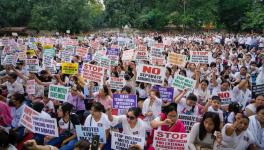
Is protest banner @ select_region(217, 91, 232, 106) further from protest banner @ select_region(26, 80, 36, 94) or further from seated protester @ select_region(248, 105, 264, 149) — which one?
protest banner @ select_region(26, 80, 36, 94)

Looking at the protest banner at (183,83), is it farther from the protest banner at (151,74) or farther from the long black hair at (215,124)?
the long black hair at (215,124)

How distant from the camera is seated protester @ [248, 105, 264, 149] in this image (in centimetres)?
628

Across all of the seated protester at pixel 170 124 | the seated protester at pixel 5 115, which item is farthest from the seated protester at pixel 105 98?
the seated protester at pixel 170 124

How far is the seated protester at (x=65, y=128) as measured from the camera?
7465 mm

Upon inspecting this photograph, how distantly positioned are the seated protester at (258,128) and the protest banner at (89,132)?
2420 millimetres

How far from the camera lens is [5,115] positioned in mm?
7922

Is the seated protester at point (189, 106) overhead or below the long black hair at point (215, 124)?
below

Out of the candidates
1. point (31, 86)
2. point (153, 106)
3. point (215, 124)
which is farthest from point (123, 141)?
point (31, 86)

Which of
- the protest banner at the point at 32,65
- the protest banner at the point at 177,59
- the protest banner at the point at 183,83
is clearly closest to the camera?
the protest banner at the point at 183,83

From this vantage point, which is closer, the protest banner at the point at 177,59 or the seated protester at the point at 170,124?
the seated protester at the point at 170,124

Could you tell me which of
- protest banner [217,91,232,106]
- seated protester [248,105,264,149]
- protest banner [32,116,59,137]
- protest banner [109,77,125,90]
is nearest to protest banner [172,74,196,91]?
protest banner [217,91,232,106]

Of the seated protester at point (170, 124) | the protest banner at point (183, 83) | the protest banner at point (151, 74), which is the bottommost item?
the seated protester at point (170, 124)

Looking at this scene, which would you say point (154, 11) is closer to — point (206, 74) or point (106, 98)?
point (206, 74)

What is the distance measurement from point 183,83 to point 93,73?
2.32 m
